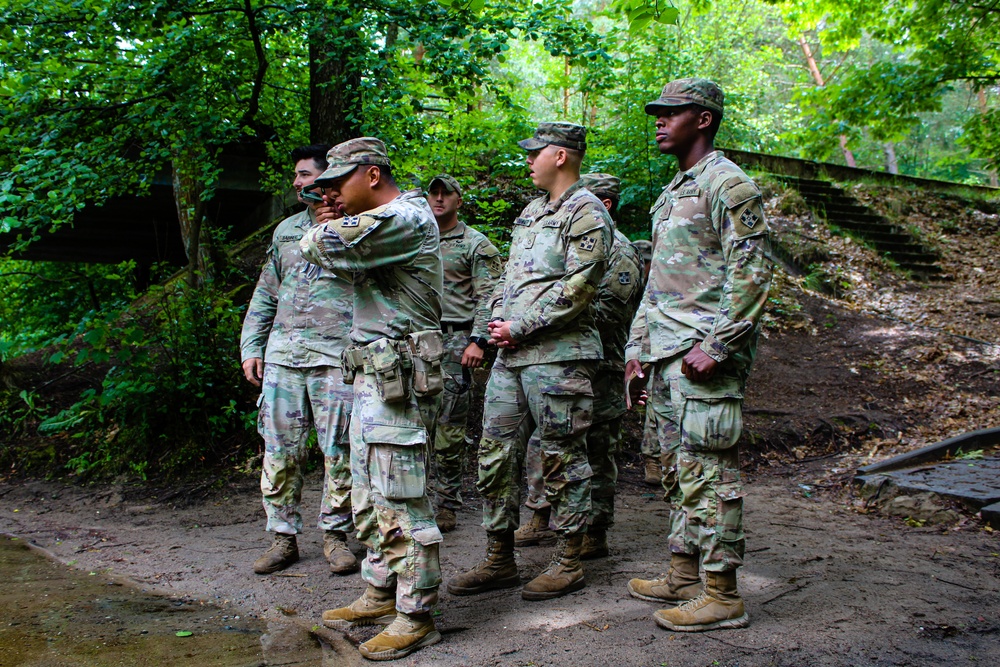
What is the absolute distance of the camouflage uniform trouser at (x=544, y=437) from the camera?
→ 3818 mm

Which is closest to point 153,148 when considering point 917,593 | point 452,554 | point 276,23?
point 276,23

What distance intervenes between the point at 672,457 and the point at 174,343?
4968 mm

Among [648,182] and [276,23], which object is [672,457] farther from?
[648,182]

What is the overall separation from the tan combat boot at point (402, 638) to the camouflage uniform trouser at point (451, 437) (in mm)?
2166

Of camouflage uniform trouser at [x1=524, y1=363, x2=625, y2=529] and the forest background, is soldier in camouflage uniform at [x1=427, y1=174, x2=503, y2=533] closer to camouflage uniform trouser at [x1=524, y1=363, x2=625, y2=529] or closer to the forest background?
camouflage uniform trouser at [x1=524, y1=363, x2=625, y2=529]

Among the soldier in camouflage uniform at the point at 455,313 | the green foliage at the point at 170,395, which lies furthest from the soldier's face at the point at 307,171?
the green foliage at the point at 170,395

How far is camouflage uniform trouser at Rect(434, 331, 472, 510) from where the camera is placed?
215 inches

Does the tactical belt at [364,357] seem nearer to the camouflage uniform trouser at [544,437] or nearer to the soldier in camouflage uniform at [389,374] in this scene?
the soldier in camouflage uniform at [389,374]

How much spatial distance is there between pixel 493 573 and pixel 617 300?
2.27 meters

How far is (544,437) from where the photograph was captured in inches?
151

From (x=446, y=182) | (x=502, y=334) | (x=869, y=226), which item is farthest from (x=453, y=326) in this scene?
(x=869, y=226)

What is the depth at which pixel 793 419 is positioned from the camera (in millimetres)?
7754

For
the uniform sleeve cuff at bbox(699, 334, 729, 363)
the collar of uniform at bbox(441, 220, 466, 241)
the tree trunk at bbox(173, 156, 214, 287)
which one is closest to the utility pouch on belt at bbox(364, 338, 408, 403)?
the uniform sleeve cuff at bbox(699, 334, 729, 363)

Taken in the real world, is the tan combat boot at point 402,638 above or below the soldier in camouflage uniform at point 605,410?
below
